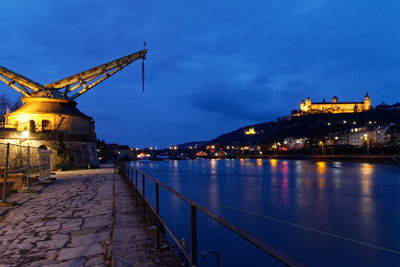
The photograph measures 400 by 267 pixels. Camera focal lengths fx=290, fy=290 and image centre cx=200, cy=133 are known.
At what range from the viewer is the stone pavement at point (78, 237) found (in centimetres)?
434

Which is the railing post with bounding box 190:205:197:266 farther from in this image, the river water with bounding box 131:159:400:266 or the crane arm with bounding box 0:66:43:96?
the crane arm with bounding box 0:66:43:96

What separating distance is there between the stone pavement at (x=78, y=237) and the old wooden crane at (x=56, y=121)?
24.2m

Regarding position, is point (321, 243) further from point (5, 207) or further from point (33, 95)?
point (33, 95)

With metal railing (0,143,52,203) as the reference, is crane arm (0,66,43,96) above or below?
above

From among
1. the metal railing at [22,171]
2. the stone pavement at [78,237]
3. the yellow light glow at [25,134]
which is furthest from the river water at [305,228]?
the yellow light glow at [25,134]

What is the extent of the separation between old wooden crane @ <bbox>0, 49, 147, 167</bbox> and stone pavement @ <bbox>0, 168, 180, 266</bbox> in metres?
24.2

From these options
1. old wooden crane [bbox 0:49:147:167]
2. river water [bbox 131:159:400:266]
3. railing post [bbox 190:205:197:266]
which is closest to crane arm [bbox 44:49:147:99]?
old wooden crane [bbox 0:49:147:167]

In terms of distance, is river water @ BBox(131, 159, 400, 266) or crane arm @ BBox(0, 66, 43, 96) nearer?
river water @ BBox(131, 159, 400, 266)

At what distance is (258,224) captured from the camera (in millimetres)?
13656

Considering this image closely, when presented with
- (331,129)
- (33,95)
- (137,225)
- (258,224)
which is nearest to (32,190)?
(137,225)

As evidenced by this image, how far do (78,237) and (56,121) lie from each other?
3106cm

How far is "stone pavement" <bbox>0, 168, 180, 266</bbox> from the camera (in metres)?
4.34

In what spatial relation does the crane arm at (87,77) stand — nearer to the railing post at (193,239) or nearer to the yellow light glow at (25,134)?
the yellow light glow at (25,134)

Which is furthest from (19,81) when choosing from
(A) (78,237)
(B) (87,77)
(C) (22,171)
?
(A) (78,237)
